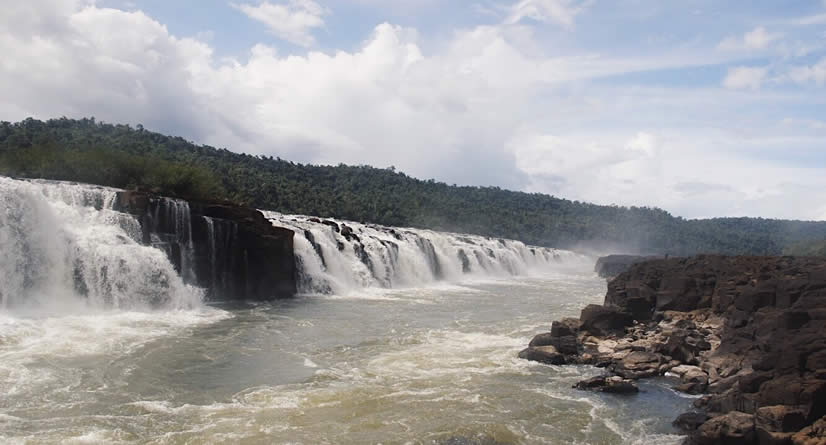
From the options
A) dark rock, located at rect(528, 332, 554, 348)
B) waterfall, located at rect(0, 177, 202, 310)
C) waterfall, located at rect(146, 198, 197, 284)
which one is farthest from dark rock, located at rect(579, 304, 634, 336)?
waterfall, located at rect(146, 198, 197, 284)

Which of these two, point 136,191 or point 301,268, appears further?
point 301,268

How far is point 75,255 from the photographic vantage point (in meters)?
21.4

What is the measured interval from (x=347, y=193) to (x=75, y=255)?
3003 inches

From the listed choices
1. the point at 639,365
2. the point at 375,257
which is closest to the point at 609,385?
the point at 639,365

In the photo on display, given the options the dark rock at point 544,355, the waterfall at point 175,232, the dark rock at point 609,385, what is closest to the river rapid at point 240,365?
the dark rock at point 609,385

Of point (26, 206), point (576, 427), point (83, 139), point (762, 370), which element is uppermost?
point (83, 139)

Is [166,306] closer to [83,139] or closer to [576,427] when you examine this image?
[576,427]

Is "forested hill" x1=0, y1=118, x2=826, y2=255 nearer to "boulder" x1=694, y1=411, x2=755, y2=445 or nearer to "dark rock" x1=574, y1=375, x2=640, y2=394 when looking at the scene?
"dark rock" x1=574, y1=375, x2=640, y2=394

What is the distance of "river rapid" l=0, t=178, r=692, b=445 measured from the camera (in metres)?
10.9

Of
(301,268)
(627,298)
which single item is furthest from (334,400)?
(301,268)

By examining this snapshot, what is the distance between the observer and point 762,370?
11.8 m

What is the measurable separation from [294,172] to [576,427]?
98.3m

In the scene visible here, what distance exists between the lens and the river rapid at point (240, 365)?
1088 cm

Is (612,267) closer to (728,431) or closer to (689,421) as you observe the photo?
(689,421)
